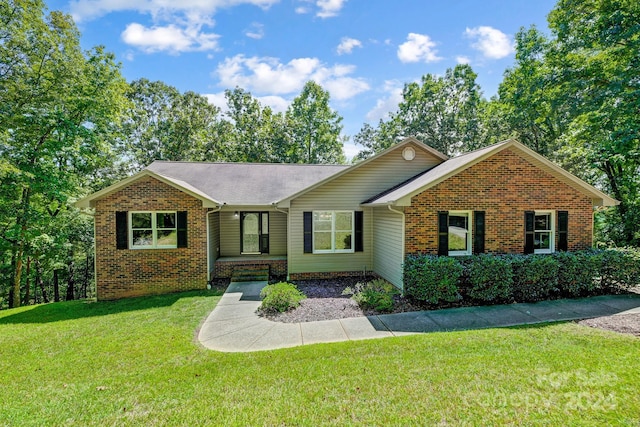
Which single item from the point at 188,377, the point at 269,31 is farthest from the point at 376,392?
the point at 269,31

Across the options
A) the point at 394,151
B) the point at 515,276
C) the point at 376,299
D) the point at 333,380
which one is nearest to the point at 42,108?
the point at 394,151

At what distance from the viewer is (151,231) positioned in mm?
10039

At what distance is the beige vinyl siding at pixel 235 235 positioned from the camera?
12.8 m

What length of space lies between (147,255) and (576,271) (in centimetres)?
1326

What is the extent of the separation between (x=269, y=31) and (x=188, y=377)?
12.8m

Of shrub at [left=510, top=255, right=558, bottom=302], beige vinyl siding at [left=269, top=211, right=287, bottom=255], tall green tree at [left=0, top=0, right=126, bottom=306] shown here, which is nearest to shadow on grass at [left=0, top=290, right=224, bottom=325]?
beige vinyl siding at [left=269, top=211, right=287, bottom=255]

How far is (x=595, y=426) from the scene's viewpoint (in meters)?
3.28

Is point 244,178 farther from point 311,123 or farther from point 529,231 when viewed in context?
point 311,123

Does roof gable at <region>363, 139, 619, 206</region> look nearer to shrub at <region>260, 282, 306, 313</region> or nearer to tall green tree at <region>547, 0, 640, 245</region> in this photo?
tall green tree at <region>547, 0, 640, 245</region>

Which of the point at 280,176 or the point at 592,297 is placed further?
the point at 280,176

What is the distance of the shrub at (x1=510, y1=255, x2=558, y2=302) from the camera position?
830 cm

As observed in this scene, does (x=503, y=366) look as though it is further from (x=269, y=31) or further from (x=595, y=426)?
(x=269, y=31)

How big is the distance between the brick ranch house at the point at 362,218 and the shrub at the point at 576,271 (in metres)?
0.89

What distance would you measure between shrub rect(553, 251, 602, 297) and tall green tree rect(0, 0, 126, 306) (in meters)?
18.8
